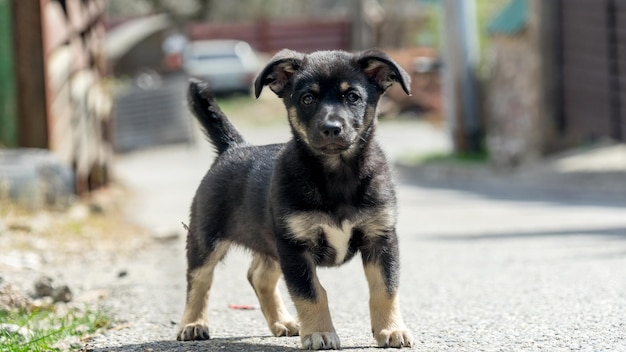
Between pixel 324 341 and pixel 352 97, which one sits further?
pixel 352 97

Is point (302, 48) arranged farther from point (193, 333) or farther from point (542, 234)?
point (193, 333)

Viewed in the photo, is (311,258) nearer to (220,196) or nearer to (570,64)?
(220,196)

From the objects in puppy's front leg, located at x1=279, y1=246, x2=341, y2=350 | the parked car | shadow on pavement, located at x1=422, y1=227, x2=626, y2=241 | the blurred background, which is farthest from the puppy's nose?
the parked car

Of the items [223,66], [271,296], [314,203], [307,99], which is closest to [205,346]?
[271,296]

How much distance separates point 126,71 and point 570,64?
90.6 ft

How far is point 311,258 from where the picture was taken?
17.5 ft

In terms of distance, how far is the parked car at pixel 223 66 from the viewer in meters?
38.8

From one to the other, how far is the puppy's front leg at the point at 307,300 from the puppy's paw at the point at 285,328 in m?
0.62

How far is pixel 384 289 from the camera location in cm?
530

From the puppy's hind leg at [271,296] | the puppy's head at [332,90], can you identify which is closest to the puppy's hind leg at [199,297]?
the puppy's hind leg at [271,296]

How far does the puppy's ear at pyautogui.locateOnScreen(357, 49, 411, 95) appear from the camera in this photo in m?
5.54

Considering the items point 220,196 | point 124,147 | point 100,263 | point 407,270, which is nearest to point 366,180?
point 220,196

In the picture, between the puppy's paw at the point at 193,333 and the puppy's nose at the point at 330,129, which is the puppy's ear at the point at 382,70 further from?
the puppy's paw at the point at 193,333

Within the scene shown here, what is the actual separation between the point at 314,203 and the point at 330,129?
0.36 m
